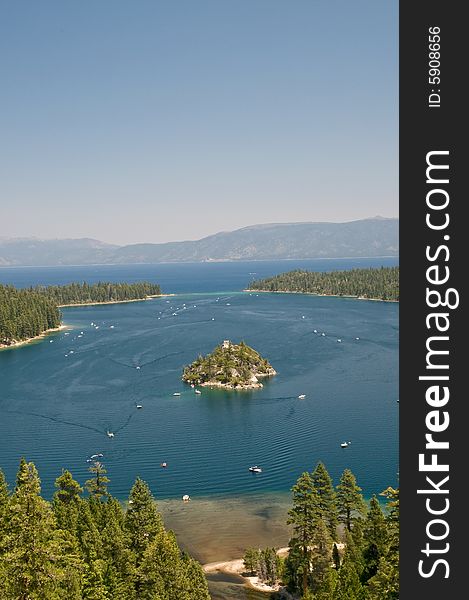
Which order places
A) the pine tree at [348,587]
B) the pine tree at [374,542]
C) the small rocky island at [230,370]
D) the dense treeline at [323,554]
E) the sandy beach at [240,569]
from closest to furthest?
the pine tree at [348,587] → the dense treeline at [323,554] → the pine tree at [374,542] → the sandy beach at [240,569] → the small rocky island at [230,370]

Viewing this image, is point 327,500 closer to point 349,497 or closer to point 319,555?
point 349,497

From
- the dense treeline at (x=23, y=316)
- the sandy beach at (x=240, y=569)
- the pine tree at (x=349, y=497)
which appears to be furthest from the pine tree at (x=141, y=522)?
the dense treeline at (x=23, y=316)

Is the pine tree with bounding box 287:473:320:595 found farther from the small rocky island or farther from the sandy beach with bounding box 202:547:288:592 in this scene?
the small rocky island

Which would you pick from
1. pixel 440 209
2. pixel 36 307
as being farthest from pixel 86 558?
pixel 36 307

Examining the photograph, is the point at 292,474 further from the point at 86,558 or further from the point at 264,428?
the point at 86,558

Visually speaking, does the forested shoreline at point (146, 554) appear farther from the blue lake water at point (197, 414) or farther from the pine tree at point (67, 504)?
the blue lake water at point (197, 414)

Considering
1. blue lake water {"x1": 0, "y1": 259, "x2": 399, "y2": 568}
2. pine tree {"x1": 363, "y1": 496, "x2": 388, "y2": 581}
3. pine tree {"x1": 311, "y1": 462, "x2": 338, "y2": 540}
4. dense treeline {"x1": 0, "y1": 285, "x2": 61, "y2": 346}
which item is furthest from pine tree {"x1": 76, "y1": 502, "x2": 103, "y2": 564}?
dense treeline {"x1": 0, "y1": 285, "x2": 61, "y2": 346}
